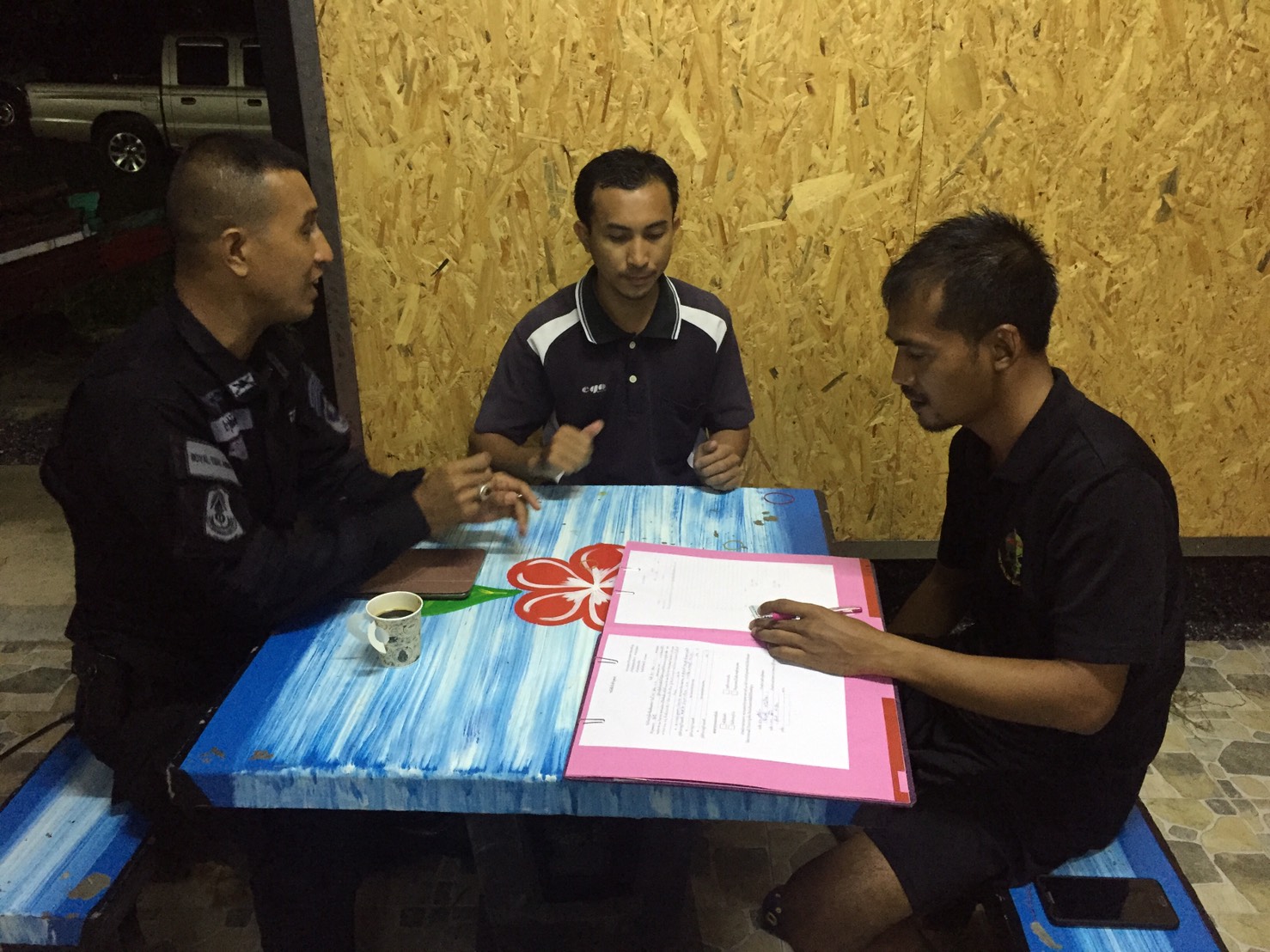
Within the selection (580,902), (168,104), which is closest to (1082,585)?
(580,902)

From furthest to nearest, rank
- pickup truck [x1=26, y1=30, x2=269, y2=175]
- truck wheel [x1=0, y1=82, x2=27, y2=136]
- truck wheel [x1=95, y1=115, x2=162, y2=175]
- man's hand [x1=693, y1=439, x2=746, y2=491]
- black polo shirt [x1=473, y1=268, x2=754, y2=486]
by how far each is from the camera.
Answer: truck wheel [x1=0, y1=82, x2=27, y2=136]
truck wheel [x1=95, y1=115, x2=162, y2=175]
pickup truck [x1=26, y1=30, x2=269, y2=175]
black polo shirt [x1=473, y1=268, x2=754, y2=486]
man's hand [x1=693, y1=439, x2=746, y2=491]

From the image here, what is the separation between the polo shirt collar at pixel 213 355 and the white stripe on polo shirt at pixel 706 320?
1092mm

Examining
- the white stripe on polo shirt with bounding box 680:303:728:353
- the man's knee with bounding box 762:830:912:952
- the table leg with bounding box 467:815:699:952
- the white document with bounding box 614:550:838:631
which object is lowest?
the table leg with bounding box 467:815:699:952

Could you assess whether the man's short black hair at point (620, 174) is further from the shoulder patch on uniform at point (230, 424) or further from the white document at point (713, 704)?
the white document at point (713, 704)

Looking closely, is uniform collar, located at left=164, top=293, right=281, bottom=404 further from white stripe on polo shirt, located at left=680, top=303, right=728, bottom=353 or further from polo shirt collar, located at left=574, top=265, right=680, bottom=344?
white stripe on polo shirt, located at left=680, top=303, right=728, bottom=353

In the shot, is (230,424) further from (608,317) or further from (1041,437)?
(1041,437)

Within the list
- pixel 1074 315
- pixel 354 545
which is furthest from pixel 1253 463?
pixel 354 545

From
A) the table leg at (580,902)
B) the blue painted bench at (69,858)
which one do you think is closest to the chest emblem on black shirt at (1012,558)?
the table leg at (580,902)

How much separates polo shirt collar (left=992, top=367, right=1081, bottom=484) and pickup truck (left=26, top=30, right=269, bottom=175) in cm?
764

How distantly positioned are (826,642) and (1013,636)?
1.48 feet

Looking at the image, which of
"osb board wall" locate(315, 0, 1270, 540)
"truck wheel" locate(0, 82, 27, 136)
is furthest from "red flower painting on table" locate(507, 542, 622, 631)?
"truck wheel" locate(0, 82, 27, 136)

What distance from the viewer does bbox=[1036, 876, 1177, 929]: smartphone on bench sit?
4.70ft

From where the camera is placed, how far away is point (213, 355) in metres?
1.68

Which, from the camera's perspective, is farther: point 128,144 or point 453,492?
point 128,144
